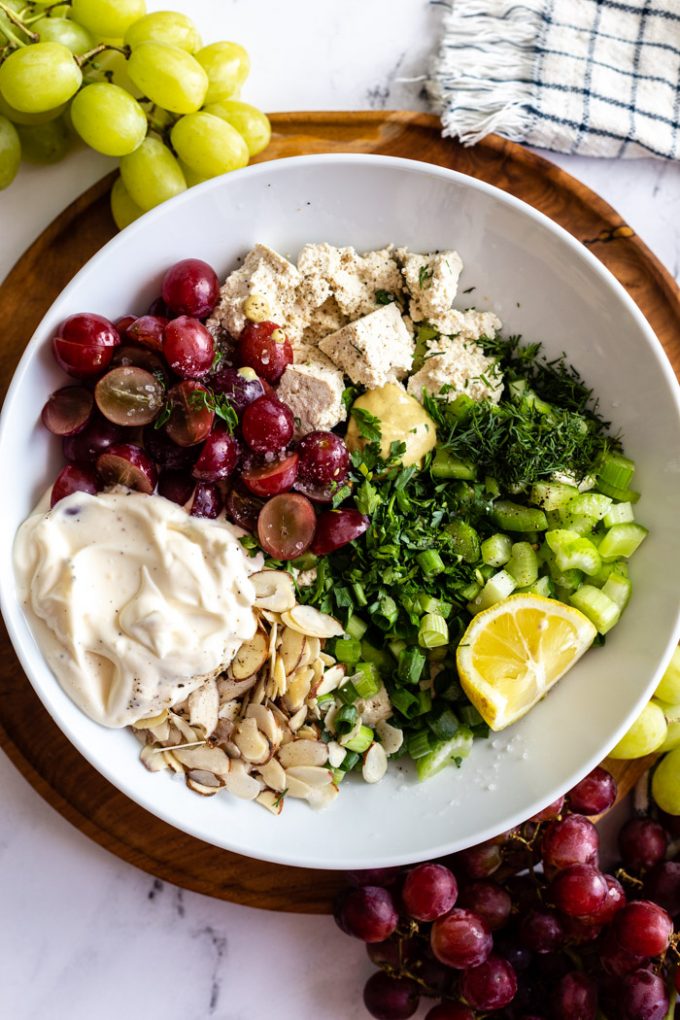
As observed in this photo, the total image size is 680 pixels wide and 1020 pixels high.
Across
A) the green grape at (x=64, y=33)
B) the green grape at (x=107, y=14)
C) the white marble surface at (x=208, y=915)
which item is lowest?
the white marble surface at (x=208, y=915)

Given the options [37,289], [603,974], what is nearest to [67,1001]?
[603,974]

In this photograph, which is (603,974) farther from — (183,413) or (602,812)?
(183,413)

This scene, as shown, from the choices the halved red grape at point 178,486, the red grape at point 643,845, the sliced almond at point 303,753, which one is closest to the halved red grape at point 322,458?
the halved red grape at point 178,486

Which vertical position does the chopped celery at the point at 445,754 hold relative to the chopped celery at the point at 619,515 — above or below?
below

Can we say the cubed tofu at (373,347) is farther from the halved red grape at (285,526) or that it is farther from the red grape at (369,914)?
the red grape at (369,914)

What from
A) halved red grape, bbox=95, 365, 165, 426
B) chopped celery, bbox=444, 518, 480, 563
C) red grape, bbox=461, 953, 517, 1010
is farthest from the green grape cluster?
red grape, bbox=461, 953, 517, 1010

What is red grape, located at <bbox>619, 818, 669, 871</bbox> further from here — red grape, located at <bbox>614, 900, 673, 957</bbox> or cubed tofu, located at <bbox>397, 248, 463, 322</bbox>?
cubed tofu, located at <bbox>397, 248, 463, 322</bbox>
